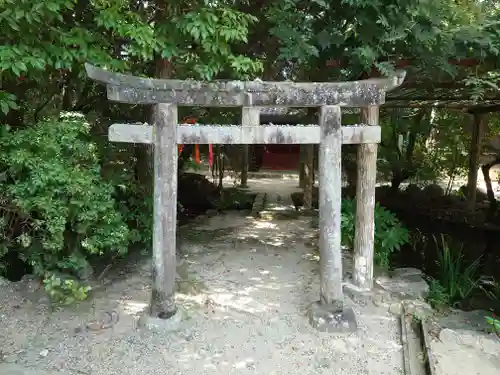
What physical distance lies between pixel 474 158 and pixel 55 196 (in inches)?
431

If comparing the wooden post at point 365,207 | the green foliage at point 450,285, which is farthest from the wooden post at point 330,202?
the green foliage at point 450,285

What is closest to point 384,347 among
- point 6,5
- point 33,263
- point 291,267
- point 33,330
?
point 291,267

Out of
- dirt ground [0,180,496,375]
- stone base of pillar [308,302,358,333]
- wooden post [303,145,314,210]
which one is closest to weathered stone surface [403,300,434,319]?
dirt ground [0,180,496,375]

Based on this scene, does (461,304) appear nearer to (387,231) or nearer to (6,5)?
(387,231)

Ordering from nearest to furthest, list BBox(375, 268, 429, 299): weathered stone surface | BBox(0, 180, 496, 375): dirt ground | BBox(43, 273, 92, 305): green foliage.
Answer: BBox(0, 180, 496, 375): dirt ground, BBox(43, 273, 92, 305): green foliage, BBox(375, 268, 429, 299): weathered stone surface

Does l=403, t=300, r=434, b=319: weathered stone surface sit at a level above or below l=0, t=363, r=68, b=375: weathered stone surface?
above

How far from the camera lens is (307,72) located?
25.1 ft

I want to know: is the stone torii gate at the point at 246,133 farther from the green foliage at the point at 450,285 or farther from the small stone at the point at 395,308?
the green foliage at the point at 450,285

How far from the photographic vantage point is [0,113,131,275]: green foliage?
513cm

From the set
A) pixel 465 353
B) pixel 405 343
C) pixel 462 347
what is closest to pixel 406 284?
pixel 462 347

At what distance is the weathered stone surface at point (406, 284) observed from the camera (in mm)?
6572

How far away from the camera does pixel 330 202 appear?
5.28 meters

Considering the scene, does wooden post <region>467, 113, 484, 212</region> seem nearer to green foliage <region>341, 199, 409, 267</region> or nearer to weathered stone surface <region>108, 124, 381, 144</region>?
green foliage <region>341, 199, 409, 267</region>

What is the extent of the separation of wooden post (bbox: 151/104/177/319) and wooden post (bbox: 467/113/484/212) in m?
9.83
